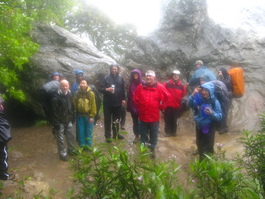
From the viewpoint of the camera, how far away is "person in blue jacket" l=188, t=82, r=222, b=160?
14.9ft

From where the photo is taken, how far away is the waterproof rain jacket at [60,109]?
16.8 feet

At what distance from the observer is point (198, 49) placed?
1051 cm

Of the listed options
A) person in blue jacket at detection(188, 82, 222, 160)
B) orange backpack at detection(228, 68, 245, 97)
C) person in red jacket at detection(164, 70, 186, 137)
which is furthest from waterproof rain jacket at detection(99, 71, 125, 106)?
orange backpack at detection(228, 68, 245, 97)

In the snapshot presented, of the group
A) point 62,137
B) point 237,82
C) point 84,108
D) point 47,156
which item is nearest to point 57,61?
point 84,108

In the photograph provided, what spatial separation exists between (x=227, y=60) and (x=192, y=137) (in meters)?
4.12

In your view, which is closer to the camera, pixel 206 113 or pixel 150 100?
pixel 206 113

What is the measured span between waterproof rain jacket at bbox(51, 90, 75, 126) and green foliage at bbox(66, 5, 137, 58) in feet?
58.2

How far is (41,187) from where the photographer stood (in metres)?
4.26

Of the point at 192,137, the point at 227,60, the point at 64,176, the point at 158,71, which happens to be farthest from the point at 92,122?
the point at 227,60

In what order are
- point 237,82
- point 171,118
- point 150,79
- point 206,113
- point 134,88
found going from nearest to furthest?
point 206,113, point 150,79, point 134,88, point 171,118, point 237,82

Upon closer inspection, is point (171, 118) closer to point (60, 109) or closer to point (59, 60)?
point (60, 109)

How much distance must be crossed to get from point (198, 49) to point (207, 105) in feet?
21.6

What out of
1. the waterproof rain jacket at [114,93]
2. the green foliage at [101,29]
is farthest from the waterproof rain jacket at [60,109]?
the green foliage at [101,29]

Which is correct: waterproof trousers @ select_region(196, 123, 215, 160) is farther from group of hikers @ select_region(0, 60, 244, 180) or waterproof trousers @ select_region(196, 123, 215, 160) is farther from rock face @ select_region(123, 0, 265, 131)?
rock face @ select_region(123, 0, 265, 131)
